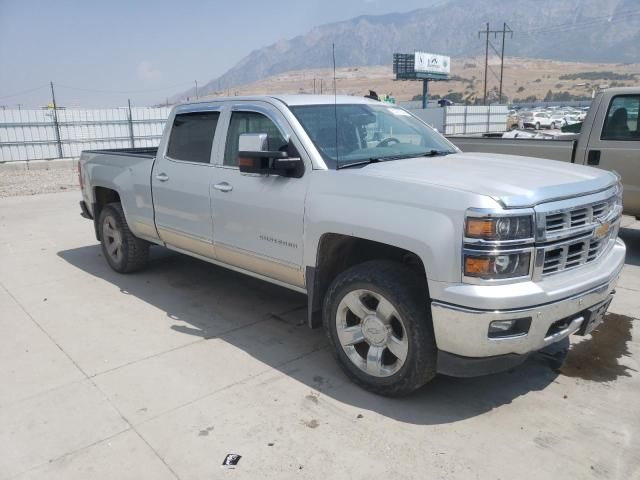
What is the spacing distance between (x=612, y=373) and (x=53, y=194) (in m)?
12.7

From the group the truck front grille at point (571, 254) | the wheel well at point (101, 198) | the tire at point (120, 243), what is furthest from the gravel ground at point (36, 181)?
the truck front grille at point (571, 254)

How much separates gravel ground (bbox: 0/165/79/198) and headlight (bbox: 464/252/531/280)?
1298 centimetres

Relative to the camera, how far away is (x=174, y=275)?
6.34 metres

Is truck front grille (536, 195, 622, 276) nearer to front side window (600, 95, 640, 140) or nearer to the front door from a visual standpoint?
the front door

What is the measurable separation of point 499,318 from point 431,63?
74.9 metres

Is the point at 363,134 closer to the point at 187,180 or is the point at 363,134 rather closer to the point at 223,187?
the point at 223,187

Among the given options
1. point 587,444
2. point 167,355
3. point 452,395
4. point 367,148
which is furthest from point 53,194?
point 587,444

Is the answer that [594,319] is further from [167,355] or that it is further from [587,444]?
[167,355]

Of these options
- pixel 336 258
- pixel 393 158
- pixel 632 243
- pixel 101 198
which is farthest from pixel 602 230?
pixel 101 198

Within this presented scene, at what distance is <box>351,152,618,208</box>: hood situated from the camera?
118 inches

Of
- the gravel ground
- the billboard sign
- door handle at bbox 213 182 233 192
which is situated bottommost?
the gravel ground

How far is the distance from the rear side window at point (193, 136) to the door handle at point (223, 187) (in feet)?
1.10

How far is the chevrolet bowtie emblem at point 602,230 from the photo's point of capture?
3.37 metres

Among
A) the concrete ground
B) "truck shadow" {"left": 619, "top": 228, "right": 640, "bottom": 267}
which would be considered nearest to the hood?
the concrete ground
